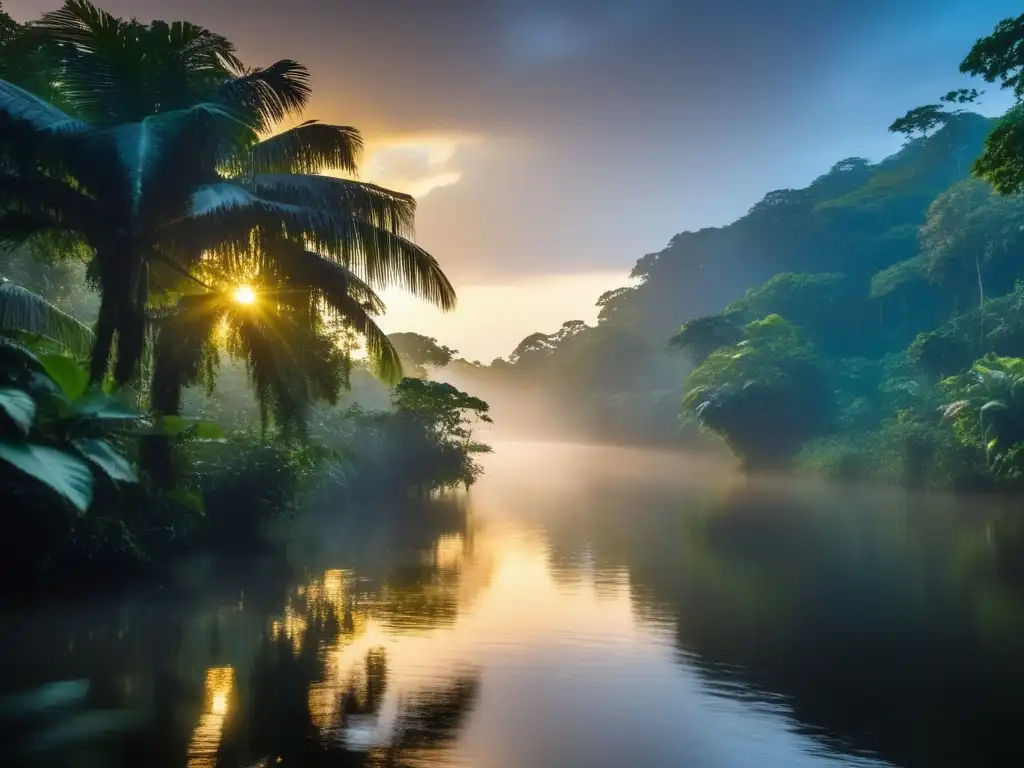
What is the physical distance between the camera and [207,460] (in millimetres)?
16172

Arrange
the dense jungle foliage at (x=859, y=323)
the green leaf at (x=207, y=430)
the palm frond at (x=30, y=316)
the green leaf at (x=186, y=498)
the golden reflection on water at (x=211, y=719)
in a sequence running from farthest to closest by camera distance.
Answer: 1. the dense jungle foliage at (x=859, y=323)
2. the palm frond at (x=30, y=316)
3. the green leaf at (x=186, y=498)
4. the green leaf at (x=207, y=430)
5. the golden reflection on water at (x=211, y=719)

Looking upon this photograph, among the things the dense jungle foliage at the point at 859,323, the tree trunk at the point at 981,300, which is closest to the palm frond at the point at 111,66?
the dense jungle foliage at the point at 859,323

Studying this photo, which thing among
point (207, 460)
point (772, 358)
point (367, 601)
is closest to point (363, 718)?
point (367, 601)

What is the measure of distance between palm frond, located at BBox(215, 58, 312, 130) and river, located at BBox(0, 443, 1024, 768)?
615 centimetres

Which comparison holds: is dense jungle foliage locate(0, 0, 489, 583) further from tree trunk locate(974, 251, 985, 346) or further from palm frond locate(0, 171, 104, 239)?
tree trunk locate(974, 251, 985, 346)

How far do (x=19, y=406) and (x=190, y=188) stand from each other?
4877 millimetres

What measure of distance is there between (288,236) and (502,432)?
103 meters

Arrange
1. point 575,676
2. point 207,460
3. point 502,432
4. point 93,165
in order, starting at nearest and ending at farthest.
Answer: point 575,676, point 93,165, point 207,460, point 502,432

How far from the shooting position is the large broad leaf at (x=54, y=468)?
360 inches

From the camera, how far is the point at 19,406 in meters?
9.36

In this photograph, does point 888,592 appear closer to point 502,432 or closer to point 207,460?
point 207,460

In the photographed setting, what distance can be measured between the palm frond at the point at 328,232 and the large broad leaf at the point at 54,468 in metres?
3.41

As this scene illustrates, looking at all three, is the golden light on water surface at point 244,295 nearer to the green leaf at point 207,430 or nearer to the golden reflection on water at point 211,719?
the green leaf at point 207,430

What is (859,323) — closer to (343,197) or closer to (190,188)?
(343,197)
